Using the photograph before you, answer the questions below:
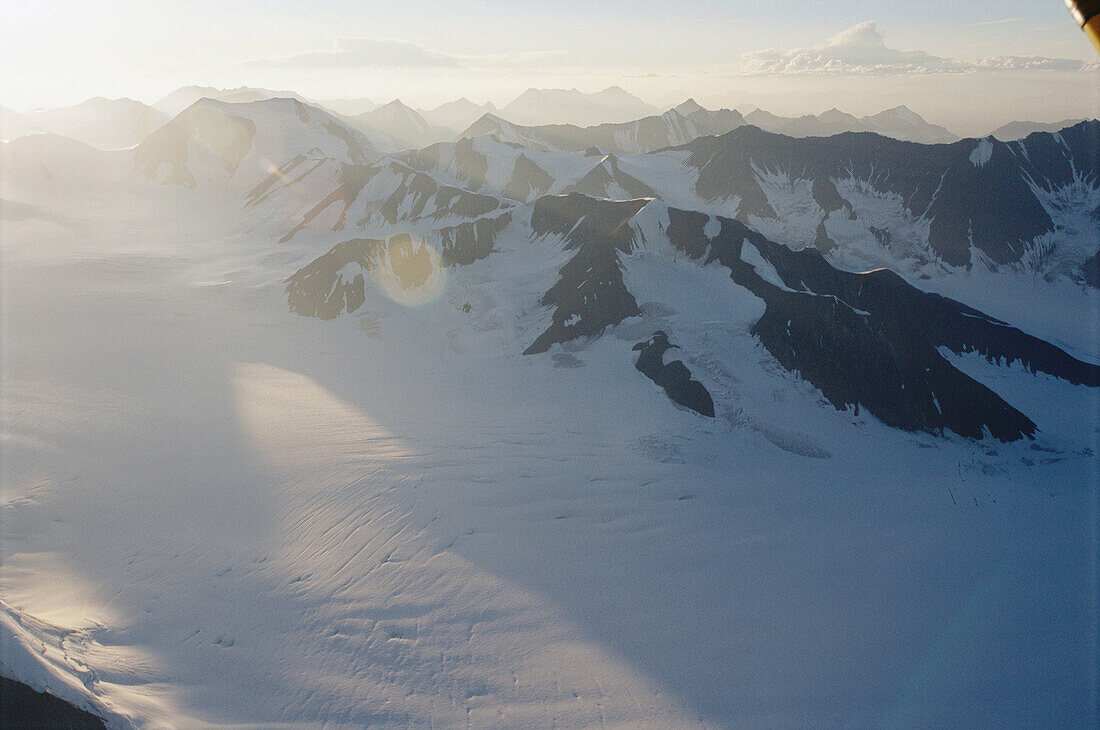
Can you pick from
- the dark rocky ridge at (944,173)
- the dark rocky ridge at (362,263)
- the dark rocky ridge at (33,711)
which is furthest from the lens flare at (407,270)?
the dark rocky ridge at (944,173)

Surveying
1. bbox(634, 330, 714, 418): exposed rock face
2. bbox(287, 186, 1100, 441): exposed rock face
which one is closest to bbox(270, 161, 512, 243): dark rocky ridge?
bbox(287, 186, 1100, 441): exposed rock face

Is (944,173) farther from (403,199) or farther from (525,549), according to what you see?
(525,549)

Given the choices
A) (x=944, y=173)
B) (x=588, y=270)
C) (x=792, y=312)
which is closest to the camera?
(x=792, y=312)

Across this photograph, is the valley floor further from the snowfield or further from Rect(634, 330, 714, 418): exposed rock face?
Rect(634, 330, 714, 418): exposed rock face

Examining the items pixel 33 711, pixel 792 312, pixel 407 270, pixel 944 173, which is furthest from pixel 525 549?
pixel 944 173

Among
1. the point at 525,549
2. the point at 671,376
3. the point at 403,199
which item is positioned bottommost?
the point at 525,549

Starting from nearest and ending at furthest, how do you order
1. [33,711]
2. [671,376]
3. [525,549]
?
[33,711] → [525,549] → [671,376]
